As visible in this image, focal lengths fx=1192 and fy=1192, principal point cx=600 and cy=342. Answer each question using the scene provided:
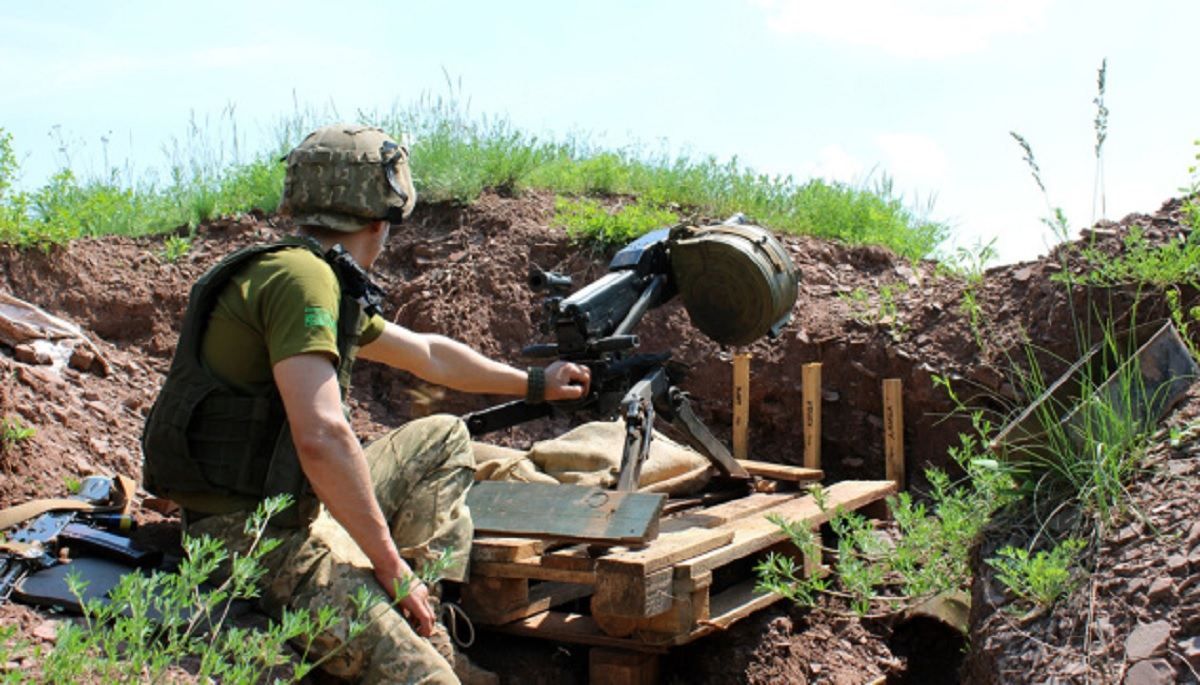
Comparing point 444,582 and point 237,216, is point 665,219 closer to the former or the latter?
point 237,216

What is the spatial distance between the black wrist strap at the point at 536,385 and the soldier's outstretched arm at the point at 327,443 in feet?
4.04

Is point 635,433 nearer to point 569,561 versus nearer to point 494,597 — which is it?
point 569,561

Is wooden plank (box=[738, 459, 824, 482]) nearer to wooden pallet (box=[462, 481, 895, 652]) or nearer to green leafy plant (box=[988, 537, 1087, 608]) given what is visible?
→ wooden pallet (box=[462, 481, 895, 652])

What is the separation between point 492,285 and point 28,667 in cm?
475

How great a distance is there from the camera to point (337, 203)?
3436 mm

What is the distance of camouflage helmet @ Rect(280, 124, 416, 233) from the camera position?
345 cm

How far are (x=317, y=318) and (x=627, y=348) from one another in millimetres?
1773

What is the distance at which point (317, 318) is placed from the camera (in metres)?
3.01

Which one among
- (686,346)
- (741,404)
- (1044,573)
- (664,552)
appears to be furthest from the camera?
(686,346)

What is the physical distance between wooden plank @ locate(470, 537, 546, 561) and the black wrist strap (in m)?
0.51

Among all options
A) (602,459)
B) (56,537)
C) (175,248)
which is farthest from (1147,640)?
(175,248)

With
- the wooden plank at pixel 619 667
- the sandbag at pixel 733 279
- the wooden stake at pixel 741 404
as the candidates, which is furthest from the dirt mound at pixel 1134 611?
the wooden stake at pixel 741 404

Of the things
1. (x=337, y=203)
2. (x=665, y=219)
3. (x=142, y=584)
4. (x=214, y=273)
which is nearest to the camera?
(x=142, y=584)

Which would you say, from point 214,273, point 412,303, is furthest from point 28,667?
point 412,303
